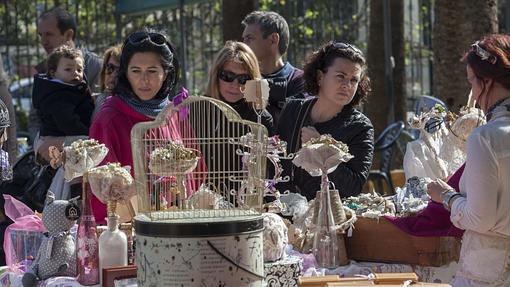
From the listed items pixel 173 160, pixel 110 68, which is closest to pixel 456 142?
pixel 173 160

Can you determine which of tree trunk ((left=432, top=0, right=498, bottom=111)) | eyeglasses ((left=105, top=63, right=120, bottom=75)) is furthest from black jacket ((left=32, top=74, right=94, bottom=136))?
tree trunk ((left=432, top=0, right=498, bottom=111))

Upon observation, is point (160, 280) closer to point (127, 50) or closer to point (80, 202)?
point (80, 202)

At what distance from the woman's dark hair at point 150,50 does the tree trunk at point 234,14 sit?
4252 millimetres

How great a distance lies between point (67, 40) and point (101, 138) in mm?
3451

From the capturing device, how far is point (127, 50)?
13.5 feet

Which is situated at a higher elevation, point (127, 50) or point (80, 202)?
point (127, 50)

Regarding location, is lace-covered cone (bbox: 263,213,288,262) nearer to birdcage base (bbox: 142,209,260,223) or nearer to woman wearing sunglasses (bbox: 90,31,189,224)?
birdcage base (bbox: 142,209,260,223)

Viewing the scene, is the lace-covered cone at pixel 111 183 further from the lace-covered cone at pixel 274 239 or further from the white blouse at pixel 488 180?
the white blouse at pixel 488 180

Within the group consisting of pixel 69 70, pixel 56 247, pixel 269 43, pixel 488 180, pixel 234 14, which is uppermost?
pixel 234 14

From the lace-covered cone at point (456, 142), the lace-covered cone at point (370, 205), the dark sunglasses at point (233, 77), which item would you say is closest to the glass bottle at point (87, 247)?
the lace-covered cone at point (370, 205)

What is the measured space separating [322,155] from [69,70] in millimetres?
2593

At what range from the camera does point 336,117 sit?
4527mm

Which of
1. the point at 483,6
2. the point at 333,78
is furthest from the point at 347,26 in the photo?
the point at 333,78

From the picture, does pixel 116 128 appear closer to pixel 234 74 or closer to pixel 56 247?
pixel 56 247
